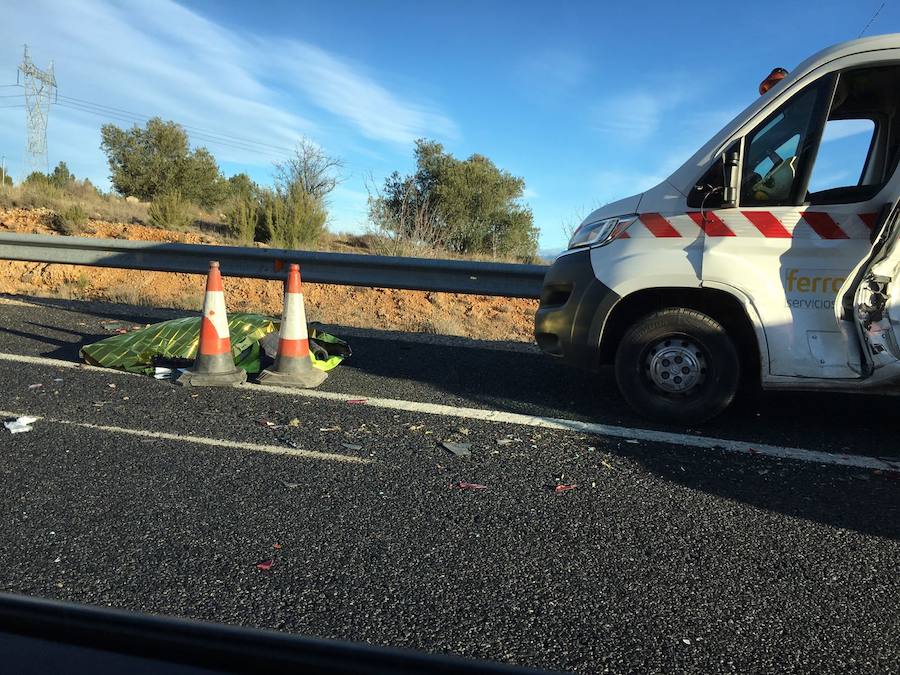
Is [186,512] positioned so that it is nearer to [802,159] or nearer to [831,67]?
[802,159]

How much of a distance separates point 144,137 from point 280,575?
3329cm

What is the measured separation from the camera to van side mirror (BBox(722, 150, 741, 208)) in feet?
12.5

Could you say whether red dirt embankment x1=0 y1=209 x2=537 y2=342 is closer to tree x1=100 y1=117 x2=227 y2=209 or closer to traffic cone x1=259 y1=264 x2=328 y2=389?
traffic cone x1=259 y1=264 x2=328 y2=389

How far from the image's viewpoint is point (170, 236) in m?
16.7

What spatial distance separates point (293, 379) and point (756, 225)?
3.37 meters

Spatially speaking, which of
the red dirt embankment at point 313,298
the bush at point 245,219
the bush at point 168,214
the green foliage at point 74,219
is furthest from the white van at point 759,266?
the bush at point 168,214

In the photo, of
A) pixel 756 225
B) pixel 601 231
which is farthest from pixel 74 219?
pixel 756 225

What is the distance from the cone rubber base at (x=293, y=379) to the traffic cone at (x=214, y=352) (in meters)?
0.17

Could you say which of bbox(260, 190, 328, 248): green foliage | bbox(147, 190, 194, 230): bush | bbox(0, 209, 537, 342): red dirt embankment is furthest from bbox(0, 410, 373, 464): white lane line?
bbox(147, 190, 194, 230): bush

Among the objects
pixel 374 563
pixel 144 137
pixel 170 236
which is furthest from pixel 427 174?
pixel 374 563

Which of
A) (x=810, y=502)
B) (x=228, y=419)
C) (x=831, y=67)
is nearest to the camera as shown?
(x=810, y=502)

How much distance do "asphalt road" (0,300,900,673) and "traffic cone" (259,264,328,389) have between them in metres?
0.47

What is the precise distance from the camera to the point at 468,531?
2578 mm

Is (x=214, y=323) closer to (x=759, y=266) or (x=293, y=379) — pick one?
(x=293, y=379)
